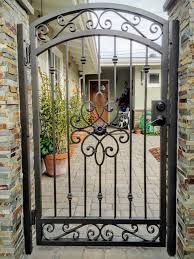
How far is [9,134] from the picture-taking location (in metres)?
1.65

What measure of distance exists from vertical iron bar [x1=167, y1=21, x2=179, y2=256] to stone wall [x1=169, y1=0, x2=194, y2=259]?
51 mm

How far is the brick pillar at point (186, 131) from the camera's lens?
1602 mm

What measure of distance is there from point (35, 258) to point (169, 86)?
165 centimetres

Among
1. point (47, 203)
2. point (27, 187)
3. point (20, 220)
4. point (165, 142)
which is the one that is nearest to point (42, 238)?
point (20, 220)

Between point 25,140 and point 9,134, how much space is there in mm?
246

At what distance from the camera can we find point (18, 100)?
1832mm

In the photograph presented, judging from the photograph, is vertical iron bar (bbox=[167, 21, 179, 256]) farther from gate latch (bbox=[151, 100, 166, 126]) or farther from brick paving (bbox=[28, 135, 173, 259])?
brick paving (bbox=[28, 135, 173, 259])

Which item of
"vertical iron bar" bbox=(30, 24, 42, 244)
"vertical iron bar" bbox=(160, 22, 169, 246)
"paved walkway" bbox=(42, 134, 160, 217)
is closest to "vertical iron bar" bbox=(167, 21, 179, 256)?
"vertical iron bar" bbox=(160, 22, 169, 246)

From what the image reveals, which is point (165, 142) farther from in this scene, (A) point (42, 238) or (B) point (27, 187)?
(A) point (42, 238)

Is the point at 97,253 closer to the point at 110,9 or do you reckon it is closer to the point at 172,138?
the point at 172,138

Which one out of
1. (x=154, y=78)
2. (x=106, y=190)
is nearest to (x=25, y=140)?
(x=106, y=190)

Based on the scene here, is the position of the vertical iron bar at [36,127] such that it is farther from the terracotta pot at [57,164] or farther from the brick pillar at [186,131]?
the terracotta pot at [57,164]

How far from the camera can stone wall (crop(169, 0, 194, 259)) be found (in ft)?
5.25

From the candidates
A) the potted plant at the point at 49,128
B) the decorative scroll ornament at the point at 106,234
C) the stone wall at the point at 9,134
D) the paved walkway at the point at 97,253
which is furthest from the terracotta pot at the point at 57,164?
the stone wall at the point at 9,134
